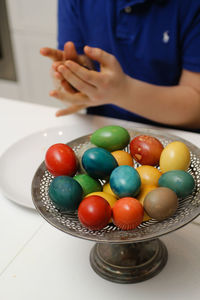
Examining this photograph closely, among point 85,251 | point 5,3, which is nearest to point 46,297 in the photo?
point 85,251

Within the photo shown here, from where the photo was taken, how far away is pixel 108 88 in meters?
0.79

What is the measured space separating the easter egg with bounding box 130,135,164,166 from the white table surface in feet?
0.47

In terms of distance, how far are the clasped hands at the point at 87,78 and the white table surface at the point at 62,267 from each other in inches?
11.6

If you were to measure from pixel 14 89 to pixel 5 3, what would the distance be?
1.65ft

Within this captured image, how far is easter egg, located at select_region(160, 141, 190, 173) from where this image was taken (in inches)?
20.2

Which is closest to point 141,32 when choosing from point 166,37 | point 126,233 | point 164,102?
point 166,37

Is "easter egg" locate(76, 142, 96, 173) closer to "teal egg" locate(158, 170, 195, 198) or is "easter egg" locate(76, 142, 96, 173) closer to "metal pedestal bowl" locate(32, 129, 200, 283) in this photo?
"metal pedestal bowl" locate(32, 129, 200, 283)

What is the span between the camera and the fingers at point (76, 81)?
29.5 inches

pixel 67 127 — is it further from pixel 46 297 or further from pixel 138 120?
pixel 46 297

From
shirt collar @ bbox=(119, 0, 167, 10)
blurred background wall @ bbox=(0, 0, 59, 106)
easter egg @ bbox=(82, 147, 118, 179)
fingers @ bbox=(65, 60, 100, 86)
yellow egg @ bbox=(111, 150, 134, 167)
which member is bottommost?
blurred background wall @ bbox=(0, 0, 59, 106)

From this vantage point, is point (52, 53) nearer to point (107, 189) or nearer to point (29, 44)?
point (107, 189)

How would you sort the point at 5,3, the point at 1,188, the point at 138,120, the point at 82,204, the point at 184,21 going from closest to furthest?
the point at 82,204
the point at 1,188
the point at 184,21
the point at 138,120
the point at 5,3

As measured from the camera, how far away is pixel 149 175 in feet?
1.68

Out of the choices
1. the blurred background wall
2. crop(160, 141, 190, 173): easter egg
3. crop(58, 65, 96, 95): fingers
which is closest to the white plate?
crop(58, 65, 96, 95): fingers
